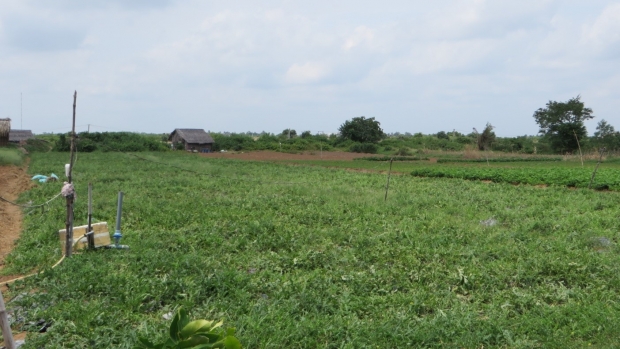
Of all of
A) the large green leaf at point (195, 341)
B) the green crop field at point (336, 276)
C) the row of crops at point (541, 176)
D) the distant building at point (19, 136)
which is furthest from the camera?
the distant building at point (19, 136)

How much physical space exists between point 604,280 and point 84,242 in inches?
309

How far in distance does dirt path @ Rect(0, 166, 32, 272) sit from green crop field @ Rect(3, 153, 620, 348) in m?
0.33

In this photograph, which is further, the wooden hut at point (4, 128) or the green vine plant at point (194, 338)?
the wooden hut at point (4, 128)

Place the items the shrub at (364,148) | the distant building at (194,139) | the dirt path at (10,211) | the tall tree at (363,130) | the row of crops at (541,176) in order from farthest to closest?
1. the tall tree at (363,130)
2. the distant building at (194,139)
3. the shrub at (364,148)
4. the row of crops at (541,176)
5. the dirt path at (10,211)

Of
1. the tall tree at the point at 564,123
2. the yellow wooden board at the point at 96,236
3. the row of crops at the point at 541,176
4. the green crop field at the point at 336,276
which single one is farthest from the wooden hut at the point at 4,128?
the tall tree at the point at 564,123

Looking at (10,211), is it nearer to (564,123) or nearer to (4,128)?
(4,128)

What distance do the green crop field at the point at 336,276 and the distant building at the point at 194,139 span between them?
42177mm

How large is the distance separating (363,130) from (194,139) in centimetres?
2088

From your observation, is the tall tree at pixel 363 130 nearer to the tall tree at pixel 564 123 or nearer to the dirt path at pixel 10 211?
the tall tree at pixel 564 123

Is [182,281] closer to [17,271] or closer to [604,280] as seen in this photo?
[17,271]

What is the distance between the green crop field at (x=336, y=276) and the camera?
16.2ft

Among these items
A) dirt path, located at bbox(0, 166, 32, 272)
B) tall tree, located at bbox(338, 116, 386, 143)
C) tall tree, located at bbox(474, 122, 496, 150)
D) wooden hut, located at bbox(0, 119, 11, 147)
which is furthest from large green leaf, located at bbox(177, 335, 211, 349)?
tall tree, located at bbox(338, 116, 386, 143)

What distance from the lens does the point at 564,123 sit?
49500 mm

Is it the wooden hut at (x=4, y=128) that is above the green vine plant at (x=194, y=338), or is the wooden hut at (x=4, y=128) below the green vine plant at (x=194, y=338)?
above
